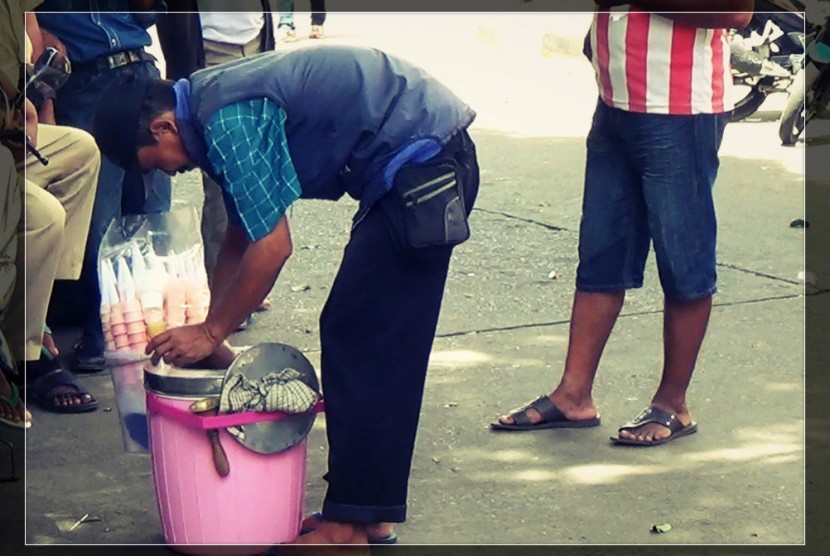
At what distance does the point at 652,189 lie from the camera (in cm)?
436

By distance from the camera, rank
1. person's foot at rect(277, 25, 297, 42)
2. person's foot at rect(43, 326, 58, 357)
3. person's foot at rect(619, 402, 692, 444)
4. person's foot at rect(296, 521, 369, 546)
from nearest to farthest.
A: person's foot at rect(296, 521, 369, 546)
person's foot at rect(619, 402, 692, 444)
person's foot at rect(43, 326, 58, 357)
person's foot at rect(277, 25, 297, 42)

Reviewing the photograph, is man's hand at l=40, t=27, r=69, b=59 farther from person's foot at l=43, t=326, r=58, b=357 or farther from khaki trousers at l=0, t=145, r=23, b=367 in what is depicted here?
person's foot at l=43, t=326, r=58, b=357

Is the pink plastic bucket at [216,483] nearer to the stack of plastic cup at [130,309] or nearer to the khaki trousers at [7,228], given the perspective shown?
the stack of plastic cup at [130,309]

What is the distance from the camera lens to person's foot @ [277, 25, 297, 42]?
10695 millimetres

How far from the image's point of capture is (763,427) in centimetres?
462

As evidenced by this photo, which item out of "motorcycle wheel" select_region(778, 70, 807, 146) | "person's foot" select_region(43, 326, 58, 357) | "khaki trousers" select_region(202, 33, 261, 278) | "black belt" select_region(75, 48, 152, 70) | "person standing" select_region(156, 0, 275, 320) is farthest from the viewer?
"motorcycle wheel" select_region(778, 70, 807, 146)

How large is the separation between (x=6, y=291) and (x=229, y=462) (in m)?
1.28

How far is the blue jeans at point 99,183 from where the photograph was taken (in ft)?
16.7

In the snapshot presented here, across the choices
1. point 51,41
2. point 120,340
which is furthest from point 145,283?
point 51,41

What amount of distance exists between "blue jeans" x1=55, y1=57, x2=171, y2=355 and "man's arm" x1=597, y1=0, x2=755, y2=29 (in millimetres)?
1756

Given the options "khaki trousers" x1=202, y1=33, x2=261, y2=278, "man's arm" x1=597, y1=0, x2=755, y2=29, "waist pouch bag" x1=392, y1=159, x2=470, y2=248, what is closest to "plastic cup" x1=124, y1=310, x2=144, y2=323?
"waist pouch bag" x1=392, y1=159, x2=470, y2=248

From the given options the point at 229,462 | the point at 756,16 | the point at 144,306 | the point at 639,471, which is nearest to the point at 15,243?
the point at 144,306

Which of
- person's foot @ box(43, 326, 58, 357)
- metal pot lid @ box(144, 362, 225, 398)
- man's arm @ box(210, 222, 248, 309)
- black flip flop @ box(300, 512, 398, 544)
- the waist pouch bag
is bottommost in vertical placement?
person's foot @ box(43, 326, 58, 357)

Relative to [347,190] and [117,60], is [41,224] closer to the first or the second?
[117,60]
